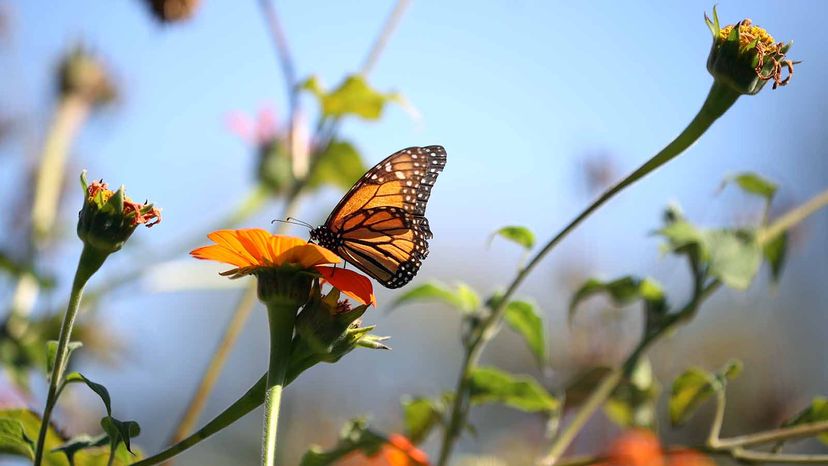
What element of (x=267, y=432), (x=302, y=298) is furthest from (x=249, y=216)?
(x=267, y=432)

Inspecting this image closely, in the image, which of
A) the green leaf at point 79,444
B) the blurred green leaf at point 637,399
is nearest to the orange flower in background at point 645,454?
the blurred green leaf at point 637,399

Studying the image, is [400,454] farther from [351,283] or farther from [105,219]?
[105,219]

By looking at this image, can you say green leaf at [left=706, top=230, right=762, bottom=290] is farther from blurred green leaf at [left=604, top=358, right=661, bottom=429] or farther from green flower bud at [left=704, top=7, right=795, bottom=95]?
green flower bud at [left=704, top=7, right=795, bottom=95]

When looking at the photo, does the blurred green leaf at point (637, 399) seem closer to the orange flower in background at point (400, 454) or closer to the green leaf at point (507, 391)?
the green leaf at point (507, 391)

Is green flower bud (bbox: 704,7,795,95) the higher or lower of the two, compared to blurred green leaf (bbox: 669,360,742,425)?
higher

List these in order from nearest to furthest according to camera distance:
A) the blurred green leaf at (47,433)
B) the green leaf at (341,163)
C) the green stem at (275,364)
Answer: the green stem at (275,364) < the blurred green leaf at (47,433) < the green leaf at (341,163)

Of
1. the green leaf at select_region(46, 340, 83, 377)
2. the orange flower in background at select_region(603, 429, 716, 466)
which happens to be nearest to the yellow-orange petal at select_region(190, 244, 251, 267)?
the green leaf at select_region(46, 340, 83, 377)

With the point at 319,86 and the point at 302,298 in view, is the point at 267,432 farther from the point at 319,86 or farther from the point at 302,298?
the point at 319,86
